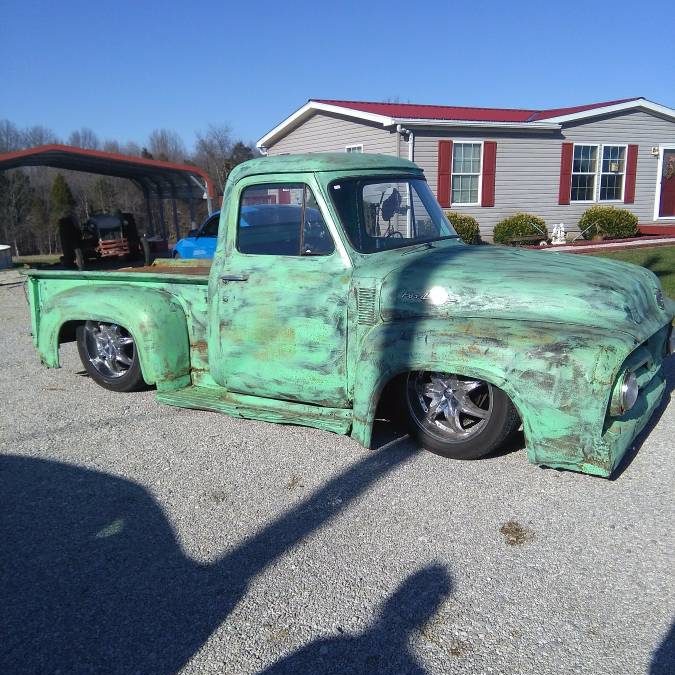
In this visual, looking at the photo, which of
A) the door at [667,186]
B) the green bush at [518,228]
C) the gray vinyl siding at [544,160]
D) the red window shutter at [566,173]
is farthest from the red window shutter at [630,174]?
the green bush at [518,228]

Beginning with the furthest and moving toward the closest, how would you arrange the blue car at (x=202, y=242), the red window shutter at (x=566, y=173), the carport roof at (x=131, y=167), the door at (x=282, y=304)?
the red window shutter at (x=566, y=173) < the carport roof at (x=131, y=167) < the blue car at (x=202, y=242) < the door at (x=282, y=304)

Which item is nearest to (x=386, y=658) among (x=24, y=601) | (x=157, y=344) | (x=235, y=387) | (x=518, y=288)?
(x=24, y=601)

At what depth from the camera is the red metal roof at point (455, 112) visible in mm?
16984

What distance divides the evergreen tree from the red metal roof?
16.9 m

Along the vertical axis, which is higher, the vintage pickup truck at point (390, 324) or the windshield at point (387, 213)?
the windshield at point (387, 213)

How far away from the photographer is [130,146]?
54.7m

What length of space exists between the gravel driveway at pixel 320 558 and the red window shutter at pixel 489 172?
13241 mm

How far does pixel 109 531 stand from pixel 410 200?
3.04m

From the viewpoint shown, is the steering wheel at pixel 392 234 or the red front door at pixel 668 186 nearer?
the steering wheel at pixel 392 234

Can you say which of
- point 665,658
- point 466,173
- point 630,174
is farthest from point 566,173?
point 665,658

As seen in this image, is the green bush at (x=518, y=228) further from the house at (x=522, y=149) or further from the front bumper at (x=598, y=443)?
the front bumper at (x=598, y=443)

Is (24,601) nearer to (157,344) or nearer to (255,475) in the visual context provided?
(255,475)

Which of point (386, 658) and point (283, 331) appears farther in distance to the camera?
point (283, 331)

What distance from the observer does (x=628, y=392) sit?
3.32 m
